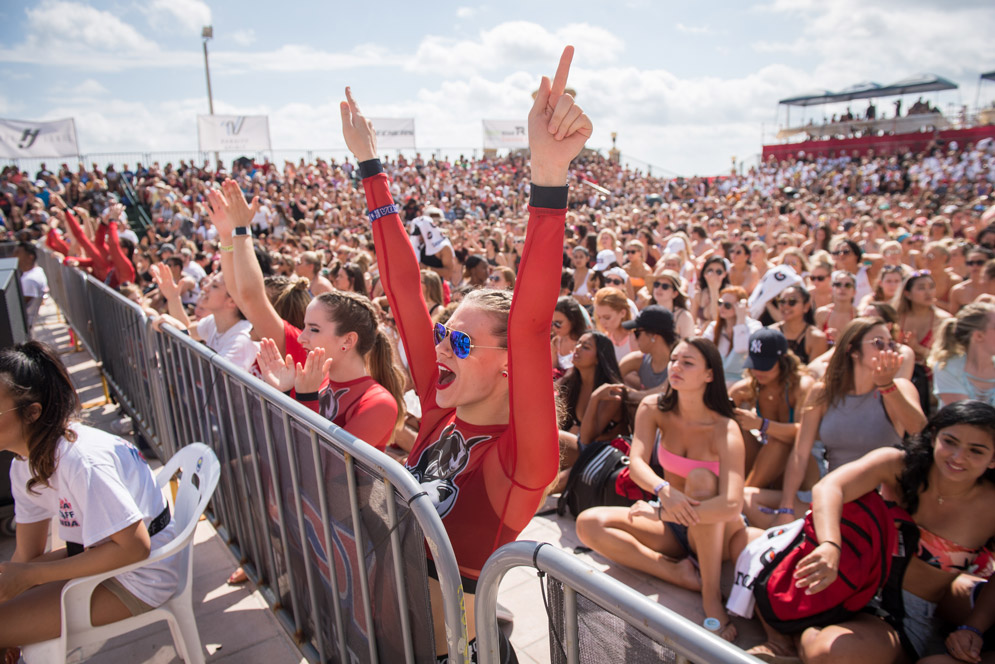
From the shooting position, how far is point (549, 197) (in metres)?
1.41

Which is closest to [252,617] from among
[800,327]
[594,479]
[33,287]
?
[594,479]

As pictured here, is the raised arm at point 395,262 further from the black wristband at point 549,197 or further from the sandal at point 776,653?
the sandal at point 776,653

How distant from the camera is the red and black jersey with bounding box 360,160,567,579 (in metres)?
1.44

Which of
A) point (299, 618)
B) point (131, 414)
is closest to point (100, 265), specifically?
point (131, 414)

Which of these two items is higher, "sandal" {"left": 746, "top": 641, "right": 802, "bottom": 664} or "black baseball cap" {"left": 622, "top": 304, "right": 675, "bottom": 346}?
"black baseball cap" {"left": 622, "top": 304, "right": 675, "bottom": 346}

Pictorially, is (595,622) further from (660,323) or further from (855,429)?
(660,323)

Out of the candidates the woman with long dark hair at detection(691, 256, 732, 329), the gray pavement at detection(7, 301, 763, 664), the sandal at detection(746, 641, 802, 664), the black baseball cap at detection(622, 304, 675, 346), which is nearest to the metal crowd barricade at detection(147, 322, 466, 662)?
the gray pavement at detection(7, 301, 763, 664)

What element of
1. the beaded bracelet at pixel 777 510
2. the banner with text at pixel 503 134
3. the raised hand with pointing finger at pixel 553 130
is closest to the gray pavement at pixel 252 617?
the beaded bracelet at pixel 777 510

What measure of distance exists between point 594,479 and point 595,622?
115 inches

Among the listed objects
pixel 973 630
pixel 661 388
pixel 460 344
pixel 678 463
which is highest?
pixel 460 344

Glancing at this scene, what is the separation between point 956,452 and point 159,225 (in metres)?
19.0

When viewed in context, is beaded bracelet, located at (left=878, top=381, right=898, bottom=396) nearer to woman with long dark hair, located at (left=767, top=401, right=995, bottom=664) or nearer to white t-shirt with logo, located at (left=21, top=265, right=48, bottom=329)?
woman with long dark hair, located at (left=767, top=401, right=995, bottom=664)

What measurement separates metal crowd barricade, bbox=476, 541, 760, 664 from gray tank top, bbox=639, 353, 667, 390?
11.1 feet

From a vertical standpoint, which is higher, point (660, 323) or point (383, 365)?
point (383, 365)
